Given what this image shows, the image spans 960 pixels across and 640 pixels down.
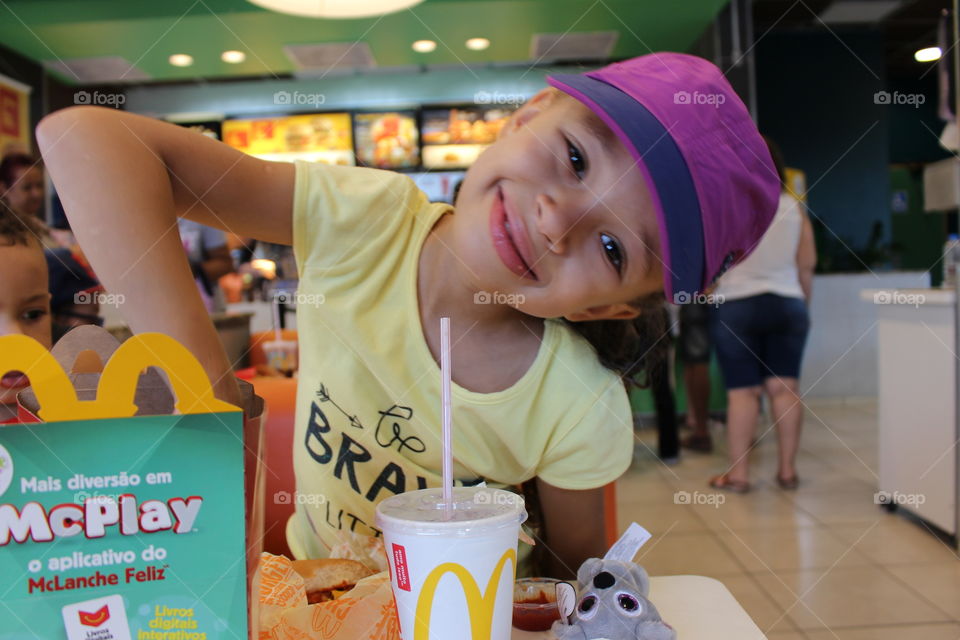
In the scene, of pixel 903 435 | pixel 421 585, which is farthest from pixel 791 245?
pixel 421 585

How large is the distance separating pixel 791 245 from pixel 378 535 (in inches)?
109

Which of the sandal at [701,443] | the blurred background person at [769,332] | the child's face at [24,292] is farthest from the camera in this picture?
the sandal at [701,443]

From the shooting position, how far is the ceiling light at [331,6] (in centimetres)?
240

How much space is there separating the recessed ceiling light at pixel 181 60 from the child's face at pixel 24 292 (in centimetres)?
504

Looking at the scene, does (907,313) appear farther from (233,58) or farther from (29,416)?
(233,58)

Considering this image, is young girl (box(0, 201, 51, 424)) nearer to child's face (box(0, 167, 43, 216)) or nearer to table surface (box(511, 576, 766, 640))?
child's face (box(0, 167, 43, 216))

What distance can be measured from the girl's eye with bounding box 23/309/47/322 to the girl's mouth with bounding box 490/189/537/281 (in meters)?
0.39

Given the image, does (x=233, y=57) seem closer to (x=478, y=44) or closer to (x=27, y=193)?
(x=478, y=44)

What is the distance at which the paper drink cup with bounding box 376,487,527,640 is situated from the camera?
0.48 m

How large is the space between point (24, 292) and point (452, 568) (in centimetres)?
38

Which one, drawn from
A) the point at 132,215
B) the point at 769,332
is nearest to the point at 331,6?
the point at 132,215

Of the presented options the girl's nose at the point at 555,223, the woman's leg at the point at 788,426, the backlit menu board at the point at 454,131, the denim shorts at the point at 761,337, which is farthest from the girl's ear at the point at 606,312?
the backlit menu board at the point at 454,131

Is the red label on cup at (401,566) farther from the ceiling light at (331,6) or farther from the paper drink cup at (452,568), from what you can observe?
the ceiling light at (331,6)

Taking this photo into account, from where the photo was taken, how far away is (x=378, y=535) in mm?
857
